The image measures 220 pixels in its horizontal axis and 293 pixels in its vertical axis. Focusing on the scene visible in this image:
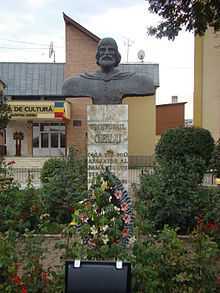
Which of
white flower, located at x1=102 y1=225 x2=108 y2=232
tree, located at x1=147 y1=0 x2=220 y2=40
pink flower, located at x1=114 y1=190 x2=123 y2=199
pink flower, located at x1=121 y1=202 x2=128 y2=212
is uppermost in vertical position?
tree, located at x1=147 y1=0 x2=220 y2=40

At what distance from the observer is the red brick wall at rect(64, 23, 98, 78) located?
38969 mm

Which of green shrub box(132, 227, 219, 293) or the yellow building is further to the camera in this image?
the yellow building

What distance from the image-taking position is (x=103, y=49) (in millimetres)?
7938

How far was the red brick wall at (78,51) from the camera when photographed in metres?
39.0

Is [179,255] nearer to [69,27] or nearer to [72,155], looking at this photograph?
[72,155]

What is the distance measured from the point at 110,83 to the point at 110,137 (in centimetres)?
106

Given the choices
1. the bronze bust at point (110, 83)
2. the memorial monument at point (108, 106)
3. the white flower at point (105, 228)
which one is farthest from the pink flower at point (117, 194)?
the bronze bust at point (110, 83)

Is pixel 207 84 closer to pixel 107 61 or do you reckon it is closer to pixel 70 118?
pixel 70 118

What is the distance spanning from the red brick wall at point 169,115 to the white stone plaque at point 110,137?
3959 cm

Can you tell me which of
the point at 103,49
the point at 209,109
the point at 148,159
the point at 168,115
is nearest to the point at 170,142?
the point at 103,49

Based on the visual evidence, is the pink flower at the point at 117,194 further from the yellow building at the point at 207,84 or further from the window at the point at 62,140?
the window at the point at 62,140

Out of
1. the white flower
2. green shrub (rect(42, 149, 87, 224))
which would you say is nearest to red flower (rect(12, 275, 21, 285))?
the white flower

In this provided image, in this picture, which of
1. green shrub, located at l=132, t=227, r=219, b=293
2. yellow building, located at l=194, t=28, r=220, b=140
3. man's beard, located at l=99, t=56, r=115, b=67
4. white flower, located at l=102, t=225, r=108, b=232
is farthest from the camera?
yellow building, located at l=194, t=28, r=220, b=140

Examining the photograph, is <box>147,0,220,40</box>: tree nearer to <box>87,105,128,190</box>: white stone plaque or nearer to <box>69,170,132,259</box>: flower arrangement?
<box>87,105,128,190</box>: white stone plaque
